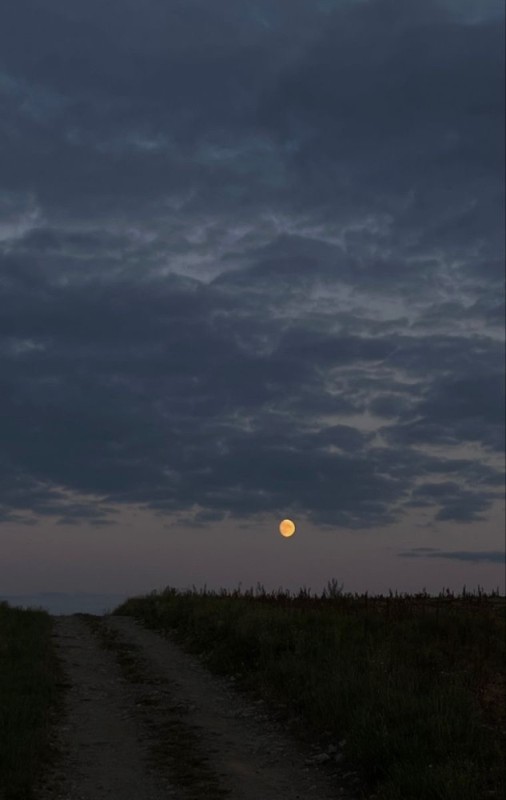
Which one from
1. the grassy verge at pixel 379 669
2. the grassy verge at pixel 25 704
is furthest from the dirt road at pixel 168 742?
the grassy verge at pixel 379 669

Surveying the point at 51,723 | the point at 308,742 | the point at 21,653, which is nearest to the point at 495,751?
the point at 308,742

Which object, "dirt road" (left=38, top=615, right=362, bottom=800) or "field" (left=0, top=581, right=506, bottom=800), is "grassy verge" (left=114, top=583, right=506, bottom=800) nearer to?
"field" (left=0, top=581, right=506, bottom=800)

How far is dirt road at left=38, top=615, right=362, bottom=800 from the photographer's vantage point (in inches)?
453

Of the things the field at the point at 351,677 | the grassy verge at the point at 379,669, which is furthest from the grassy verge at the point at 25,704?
the grassy verge at the point at 379,669

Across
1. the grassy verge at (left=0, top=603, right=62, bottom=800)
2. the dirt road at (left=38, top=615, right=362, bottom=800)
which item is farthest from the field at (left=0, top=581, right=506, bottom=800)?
the dirt road at (left=38, top=615, right=362, bottom=800)

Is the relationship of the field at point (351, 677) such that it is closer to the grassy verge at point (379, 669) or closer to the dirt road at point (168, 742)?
the grassy verge at point (379, 669)

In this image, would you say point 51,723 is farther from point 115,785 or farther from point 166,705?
point 115,785

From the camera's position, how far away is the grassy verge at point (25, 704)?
11453 mm

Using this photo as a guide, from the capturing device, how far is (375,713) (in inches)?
549

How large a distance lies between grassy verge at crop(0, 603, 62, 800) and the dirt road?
0.93 feet

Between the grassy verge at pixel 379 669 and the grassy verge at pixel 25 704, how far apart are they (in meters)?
3.89

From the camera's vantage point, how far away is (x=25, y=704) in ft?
49.1

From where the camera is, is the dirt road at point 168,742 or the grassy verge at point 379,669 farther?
the grassy verge at point 379,669

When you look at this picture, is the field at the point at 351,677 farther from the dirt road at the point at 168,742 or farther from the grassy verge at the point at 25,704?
the dirt road at the point at 168,742
